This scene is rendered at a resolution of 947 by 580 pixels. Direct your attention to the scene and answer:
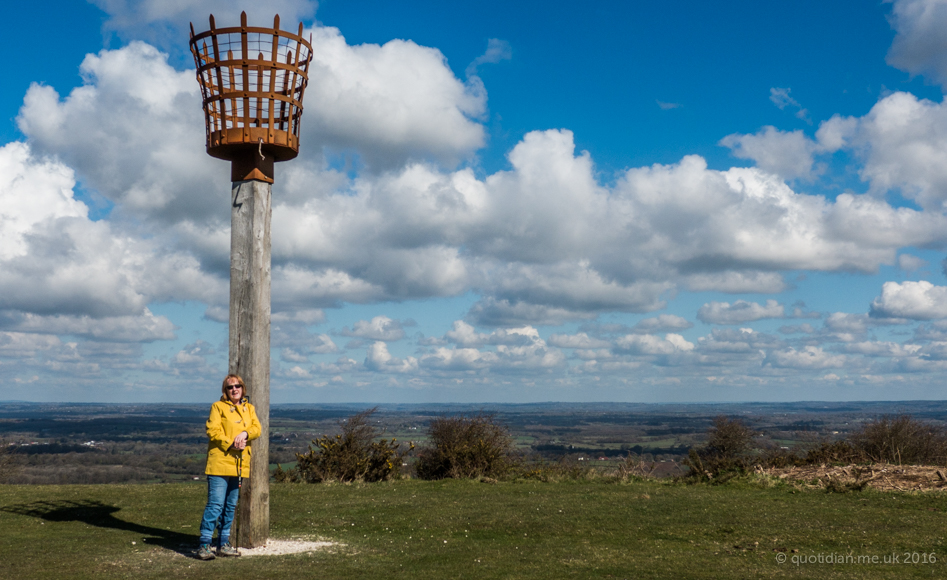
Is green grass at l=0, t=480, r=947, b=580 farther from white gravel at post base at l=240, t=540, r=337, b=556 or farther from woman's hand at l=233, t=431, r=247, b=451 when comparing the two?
woman's hand at l=233, t=431, r=247, b=451

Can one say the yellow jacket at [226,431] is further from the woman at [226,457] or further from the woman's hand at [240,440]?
the woman's hand at [240,440]

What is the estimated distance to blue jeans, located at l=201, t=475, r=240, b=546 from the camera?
7.30m

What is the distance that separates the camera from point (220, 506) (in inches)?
292

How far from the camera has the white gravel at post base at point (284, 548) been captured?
7495 millimetres

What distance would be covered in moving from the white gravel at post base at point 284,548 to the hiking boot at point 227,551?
0.09 meters

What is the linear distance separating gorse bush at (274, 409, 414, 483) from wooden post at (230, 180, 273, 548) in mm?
7694

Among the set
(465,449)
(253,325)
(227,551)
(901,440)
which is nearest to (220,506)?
(227,551)

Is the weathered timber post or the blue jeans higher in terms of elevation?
the weathered timber post

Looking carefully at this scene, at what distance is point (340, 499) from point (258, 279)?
207 inches

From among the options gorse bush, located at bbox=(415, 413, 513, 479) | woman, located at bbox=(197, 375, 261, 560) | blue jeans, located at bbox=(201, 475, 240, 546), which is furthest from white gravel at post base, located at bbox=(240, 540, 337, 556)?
gorse bush, located at bbox=(415, 413, 513, 479)

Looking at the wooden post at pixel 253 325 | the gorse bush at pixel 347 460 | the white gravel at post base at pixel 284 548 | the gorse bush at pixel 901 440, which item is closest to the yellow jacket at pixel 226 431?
the wooden post at pixel 253 325

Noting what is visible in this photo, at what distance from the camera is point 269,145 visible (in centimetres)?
820

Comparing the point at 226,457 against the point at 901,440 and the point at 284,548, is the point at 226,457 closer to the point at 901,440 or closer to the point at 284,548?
the point at 284,548

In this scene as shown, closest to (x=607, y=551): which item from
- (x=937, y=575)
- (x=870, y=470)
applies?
(x=937, y=575)
